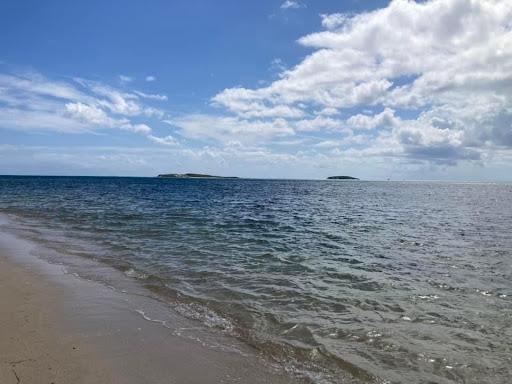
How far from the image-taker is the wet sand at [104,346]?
559cm

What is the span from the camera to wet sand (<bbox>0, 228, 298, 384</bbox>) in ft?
18.3

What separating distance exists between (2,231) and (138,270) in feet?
40.9

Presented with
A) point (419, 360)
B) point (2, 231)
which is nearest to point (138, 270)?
point (419, 360)

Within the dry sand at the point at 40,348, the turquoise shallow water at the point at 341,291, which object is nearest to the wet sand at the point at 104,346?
the dry sand at the point at 40,348

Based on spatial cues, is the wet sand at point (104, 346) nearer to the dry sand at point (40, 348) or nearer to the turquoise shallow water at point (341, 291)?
the dry sand at point (40, 348)

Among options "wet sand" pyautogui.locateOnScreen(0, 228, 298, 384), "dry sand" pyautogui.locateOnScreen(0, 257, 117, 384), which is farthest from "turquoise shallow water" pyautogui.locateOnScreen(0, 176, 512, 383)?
"dry sand" pyautogui.locateOnScreen(0, 257, 117, 384)

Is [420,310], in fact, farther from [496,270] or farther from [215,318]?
[496,270]

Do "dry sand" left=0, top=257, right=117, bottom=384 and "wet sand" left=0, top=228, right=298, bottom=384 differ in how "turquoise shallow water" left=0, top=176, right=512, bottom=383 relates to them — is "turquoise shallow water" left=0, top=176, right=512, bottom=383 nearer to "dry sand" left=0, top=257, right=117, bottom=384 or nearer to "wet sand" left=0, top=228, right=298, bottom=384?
"wet sand" left=0, top=228, right=298, bottom=384

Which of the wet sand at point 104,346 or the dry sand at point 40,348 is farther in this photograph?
the wet sand at point 104,346

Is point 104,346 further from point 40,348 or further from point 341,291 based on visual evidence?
point 341,291

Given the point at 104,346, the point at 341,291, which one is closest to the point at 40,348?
the point at 104,346

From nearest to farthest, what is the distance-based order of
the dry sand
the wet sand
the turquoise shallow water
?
the dry sand
the wet sand
the turquoise shallow water

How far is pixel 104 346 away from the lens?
648 centimetres

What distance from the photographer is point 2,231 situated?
20234mm
